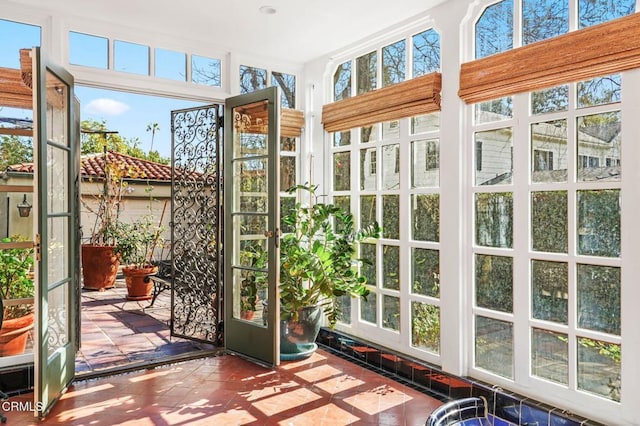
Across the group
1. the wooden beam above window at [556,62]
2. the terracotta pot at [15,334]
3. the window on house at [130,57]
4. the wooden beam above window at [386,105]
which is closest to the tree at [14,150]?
the window on house at [130,57]

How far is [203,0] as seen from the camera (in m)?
3.36

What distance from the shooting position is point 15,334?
3.44 meters

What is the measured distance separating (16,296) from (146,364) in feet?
3.73

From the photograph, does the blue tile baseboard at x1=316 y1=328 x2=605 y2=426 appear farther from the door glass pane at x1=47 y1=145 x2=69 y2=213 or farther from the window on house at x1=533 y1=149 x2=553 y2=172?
the door glass pane at x1=47 y1=145 x2=69 y2=213

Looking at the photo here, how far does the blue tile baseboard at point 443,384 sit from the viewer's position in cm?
276

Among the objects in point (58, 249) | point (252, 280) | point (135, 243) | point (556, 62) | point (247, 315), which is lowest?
point (247, 315)

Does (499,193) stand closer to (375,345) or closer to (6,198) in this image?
(375,345)

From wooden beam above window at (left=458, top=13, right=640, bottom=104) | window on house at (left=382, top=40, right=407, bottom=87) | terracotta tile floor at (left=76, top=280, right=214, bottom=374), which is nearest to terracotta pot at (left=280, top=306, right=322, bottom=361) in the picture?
terracotta tile floor at (left=76, top=280, right=214, bottom=374)

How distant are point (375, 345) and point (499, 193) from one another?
1.73 meters

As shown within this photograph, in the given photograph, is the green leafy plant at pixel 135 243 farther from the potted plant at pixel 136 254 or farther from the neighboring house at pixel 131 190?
the neighboring house at pixel 131 190

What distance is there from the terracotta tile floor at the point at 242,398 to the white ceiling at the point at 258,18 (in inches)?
112

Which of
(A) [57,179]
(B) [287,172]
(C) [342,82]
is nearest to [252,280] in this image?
(B) [287,172]

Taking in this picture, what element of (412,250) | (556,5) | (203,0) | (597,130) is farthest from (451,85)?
(203,0)

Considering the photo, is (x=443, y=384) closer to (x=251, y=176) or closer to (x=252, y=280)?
(x=252, y=280)
